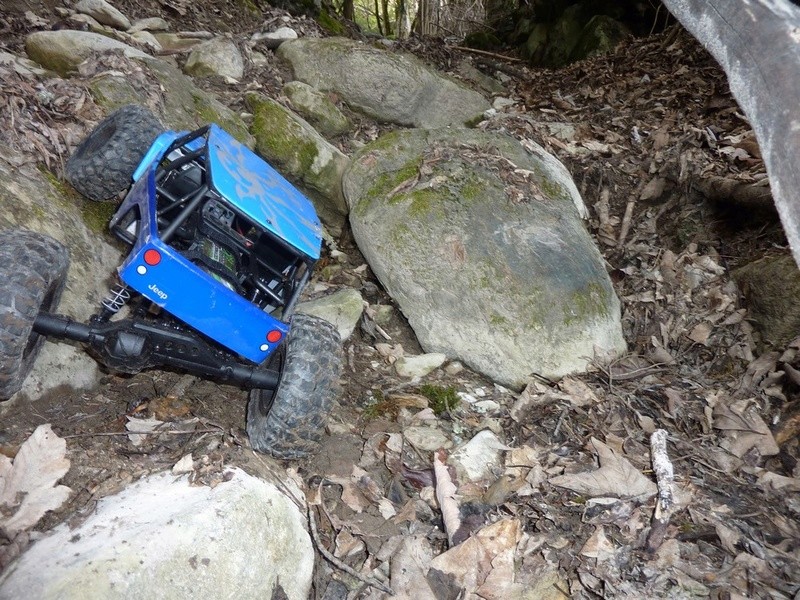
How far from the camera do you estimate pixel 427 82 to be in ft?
27.1

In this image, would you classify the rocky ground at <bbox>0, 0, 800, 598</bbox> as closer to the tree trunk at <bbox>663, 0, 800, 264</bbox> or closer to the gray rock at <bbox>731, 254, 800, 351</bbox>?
the gray rock at <bbox>731, 254, 800, 351</bbox>

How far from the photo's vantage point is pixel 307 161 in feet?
19.1

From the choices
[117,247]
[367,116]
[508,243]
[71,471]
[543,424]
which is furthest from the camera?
[367,116]

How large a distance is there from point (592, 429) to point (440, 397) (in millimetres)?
1060

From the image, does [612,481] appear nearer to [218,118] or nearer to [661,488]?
[661,488]

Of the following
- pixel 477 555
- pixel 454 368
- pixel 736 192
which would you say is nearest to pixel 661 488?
pixel 477 555

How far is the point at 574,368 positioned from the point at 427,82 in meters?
5.37

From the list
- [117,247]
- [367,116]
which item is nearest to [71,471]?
[117,247]

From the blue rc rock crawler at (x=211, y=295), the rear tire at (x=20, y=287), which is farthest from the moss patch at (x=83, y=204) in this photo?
the rear tire at (x=20, y=287)

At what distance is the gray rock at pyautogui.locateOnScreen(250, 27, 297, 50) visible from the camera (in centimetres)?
842

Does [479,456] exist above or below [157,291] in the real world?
below

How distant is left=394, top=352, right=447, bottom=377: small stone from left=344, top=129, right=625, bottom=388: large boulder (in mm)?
101

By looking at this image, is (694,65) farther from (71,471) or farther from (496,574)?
(71,471)

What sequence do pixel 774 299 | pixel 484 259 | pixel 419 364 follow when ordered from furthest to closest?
pixel 484 259
pixel 419 364
pixel 774 299
